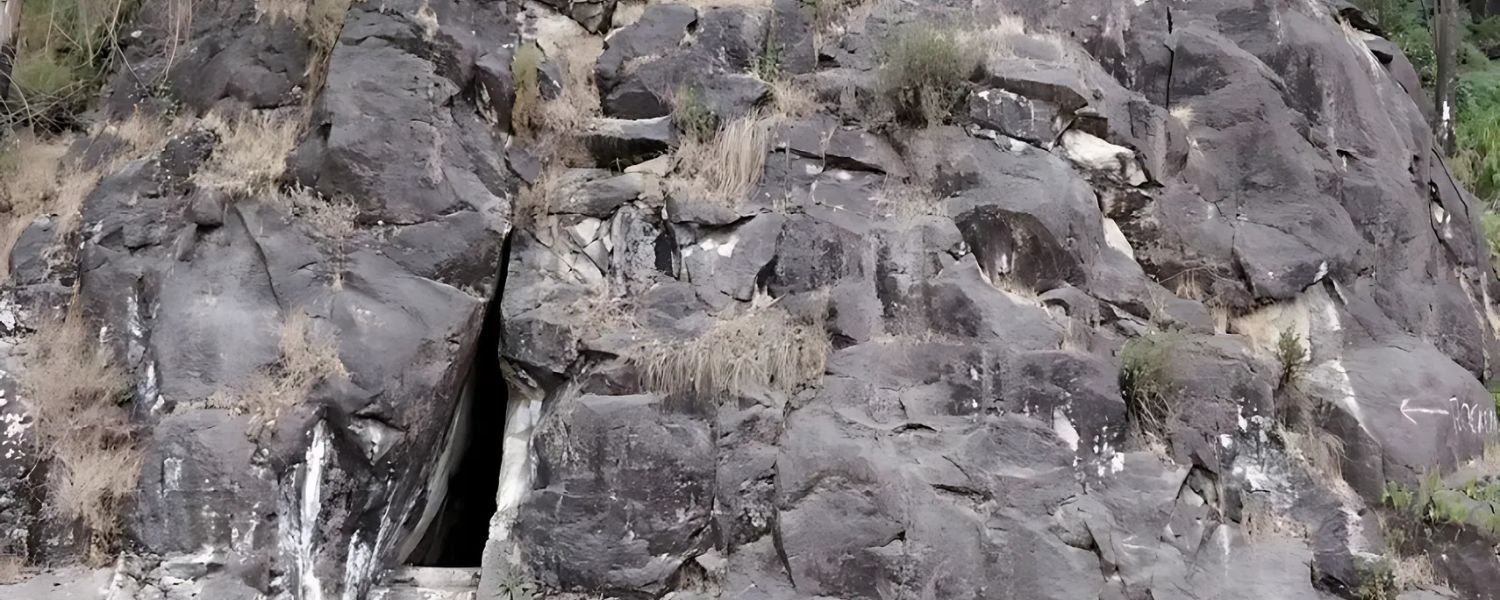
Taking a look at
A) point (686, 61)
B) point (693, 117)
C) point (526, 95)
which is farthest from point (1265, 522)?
point (526, 95)

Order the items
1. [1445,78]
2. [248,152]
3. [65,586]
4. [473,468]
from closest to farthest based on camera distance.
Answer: [65,586], [248,152], [473,468], [1445,78]

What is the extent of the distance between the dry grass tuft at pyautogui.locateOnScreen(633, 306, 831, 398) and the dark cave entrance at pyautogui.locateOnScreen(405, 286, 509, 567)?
4.98ft

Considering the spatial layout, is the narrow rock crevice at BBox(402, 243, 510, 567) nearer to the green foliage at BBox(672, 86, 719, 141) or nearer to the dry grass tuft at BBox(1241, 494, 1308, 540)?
the green foliage at BBox(672, 86, 719, 141)

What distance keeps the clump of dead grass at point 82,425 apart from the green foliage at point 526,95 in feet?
11.4

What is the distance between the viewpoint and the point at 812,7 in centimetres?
973

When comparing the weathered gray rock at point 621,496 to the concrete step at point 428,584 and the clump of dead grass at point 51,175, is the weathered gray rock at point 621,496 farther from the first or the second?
the clump of dead grass at point 51,175

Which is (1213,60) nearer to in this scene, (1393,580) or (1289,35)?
(1289,35)

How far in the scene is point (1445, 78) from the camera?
41.3ft

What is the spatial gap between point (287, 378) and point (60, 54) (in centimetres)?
497

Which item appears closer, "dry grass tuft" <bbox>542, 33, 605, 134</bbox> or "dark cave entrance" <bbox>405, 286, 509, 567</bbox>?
"dark cave entrance" <bbox>405, 286, 509, 567</bbox>

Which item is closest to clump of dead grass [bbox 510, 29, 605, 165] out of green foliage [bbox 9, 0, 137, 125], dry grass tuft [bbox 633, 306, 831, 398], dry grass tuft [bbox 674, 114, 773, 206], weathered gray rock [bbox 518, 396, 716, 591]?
dry grass tuft [bbox 674, 114, 773, 206]

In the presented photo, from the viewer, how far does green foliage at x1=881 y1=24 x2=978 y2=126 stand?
334 inches

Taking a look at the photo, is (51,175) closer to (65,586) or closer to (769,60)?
(65,586)

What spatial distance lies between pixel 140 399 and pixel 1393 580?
822 cm
